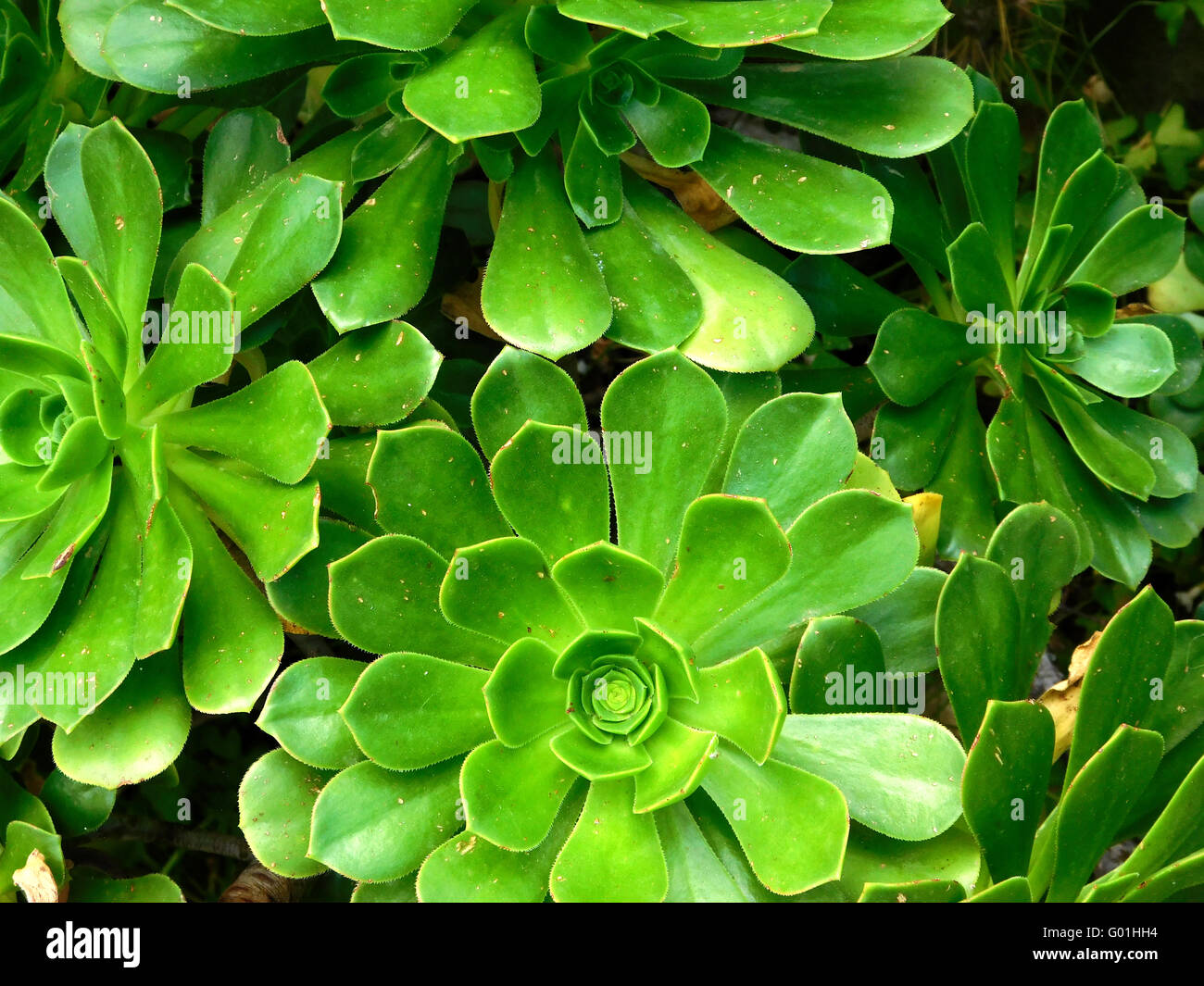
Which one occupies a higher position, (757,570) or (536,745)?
(757,570)

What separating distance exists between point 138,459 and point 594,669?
0.54 m

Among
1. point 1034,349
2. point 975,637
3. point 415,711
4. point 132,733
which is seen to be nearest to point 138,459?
point 132,733

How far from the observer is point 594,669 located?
1048 mm

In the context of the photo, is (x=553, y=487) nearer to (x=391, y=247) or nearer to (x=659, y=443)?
(x=659, y=443)

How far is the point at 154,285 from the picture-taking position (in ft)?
4.09

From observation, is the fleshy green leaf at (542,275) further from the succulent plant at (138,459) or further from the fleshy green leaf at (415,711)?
the fleshy green leaf at (415,711)

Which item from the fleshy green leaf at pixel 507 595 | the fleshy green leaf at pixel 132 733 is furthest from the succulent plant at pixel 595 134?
the fleshy green leaf at pixel 132 733

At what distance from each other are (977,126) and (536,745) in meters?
0.97

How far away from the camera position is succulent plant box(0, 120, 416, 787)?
104 centimetres

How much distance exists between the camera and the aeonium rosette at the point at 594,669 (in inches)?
38.2

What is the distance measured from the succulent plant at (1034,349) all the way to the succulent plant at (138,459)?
0.67 meters

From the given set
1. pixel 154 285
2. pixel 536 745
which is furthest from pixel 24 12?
pixel 536 745
